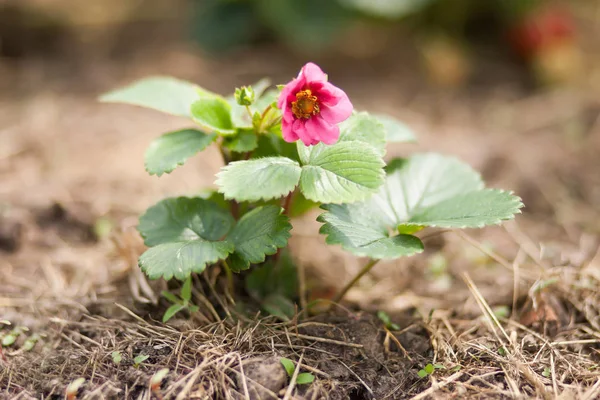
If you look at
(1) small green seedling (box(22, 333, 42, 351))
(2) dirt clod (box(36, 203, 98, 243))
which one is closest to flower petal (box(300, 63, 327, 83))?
(1) small green seedling (box(22, 333, 42, 351))

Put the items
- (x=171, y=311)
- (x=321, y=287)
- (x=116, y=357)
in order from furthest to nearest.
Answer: (x=321, y=287) < (x=171, y=311) < (x=116, y=357)

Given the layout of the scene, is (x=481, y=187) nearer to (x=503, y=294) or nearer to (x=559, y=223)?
(x=503, y=294)

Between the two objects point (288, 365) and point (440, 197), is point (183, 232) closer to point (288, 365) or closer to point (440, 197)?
point (288, 365)

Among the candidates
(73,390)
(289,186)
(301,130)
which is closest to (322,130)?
(301,130)

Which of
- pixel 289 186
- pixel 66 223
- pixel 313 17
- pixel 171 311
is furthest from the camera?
pixel 313 17

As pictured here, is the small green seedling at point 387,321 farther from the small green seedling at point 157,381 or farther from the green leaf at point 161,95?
the green leaf at point 161,95
